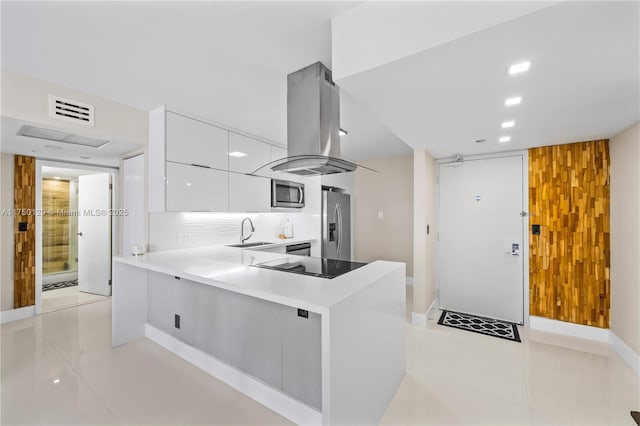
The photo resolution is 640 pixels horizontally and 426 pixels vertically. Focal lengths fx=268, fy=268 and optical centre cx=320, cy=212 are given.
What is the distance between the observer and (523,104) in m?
1.88

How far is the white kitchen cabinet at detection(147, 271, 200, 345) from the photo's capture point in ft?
7.63

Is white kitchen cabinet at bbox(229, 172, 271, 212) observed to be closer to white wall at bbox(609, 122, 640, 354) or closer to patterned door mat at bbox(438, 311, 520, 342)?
patterned door mat at bbox(438, 311, 520, 342)

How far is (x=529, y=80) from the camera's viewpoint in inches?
59.8

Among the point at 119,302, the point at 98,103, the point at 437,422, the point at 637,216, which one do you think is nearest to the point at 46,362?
the point at 119,302

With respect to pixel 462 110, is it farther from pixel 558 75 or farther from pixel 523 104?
pixel 558 75

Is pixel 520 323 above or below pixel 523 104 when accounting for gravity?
below

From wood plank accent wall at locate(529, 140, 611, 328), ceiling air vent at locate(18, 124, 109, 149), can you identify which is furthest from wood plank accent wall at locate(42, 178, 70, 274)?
wood plank accent wall at locate(529, 140, 611, 328)

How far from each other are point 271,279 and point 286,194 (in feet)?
8.29

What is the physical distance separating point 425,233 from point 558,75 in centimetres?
197

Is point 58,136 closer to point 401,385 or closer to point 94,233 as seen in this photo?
point 94,233

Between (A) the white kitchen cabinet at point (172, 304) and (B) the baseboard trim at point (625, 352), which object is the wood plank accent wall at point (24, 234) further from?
(B) the baseboard trim at point (625, 352)

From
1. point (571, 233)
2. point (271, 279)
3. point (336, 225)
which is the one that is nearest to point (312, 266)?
point (271, 279)

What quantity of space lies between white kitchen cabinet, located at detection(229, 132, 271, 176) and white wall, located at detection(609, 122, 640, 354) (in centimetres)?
371

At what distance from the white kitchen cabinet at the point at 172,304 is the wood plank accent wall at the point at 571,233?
3596mm
